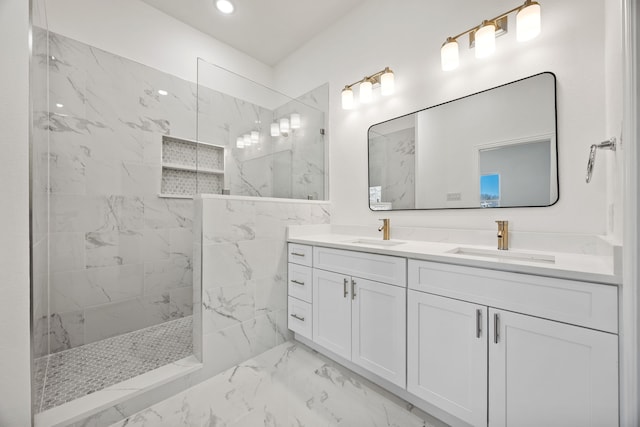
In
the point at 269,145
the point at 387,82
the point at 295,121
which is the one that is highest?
the point at 387,82

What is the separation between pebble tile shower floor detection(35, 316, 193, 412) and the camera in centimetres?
134

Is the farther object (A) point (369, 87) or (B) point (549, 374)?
(A) point (369, 87)

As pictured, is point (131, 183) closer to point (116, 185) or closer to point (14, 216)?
point (116, 185)

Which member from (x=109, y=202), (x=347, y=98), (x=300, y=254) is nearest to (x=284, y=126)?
(x=347, y=98)

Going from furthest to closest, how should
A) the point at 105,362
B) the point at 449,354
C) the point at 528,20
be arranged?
the point at 105,362 < the point at 528,20 < the point at 449,354

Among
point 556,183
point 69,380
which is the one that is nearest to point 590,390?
point 556,183

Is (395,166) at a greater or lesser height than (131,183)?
greater

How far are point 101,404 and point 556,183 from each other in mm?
2556

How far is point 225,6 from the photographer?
222 centimetres

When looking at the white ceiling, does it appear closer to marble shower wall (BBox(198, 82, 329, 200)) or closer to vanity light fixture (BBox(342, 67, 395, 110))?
marble shower wall (BBox(198, 82, 329, 200))

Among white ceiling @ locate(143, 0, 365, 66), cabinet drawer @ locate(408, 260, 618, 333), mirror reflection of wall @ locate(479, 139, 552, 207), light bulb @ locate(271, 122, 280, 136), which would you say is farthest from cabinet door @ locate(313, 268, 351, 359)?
white ceiling @ locate(143, 0, 365, 66)

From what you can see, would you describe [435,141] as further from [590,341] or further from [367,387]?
[367,387]

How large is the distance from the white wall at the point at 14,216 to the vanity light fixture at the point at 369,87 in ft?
6.13

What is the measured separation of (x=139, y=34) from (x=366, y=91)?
202cm
